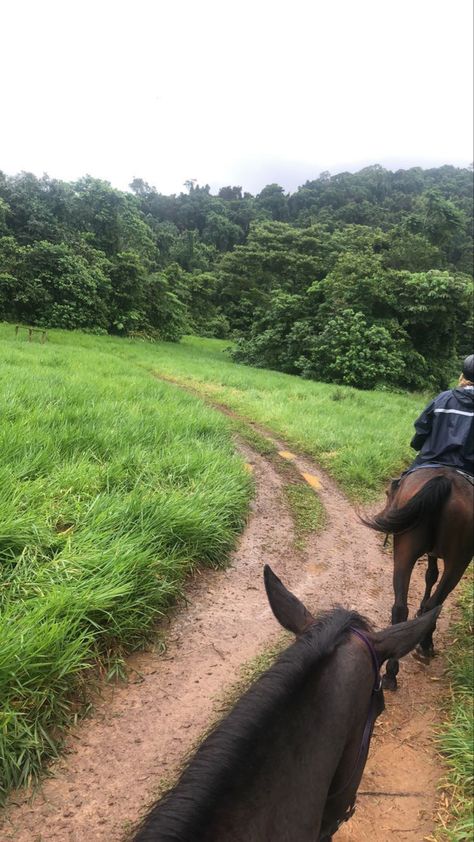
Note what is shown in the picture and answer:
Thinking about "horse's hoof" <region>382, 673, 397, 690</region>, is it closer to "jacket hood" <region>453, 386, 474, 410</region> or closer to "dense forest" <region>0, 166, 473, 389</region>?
"jacket hood" <region>453, 386, 474, 410</region>

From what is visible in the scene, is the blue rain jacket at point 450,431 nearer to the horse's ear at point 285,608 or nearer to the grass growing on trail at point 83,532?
the grass growing on trail at point 83,532

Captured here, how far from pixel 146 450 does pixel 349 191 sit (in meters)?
63.2

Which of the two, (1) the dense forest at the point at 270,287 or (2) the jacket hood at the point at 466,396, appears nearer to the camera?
(2) the jacket hood at the point at 466,396

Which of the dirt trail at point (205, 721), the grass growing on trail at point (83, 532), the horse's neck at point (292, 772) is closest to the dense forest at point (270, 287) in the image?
the grass growing on trail at point (83, 532)

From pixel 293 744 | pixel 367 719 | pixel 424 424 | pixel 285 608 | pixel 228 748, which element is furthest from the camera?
pixel 424 424

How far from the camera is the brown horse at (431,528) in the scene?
2.88m

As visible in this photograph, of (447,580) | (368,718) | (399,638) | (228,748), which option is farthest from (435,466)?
(228,748)

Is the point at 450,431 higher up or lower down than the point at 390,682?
higher up

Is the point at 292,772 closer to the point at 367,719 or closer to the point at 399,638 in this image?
the point at 367,719

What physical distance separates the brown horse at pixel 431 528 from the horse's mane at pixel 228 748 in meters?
1.71

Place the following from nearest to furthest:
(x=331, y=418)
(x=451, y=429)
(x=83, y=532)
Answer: (x=83, y=532)
(x=451, y=429)
(x=331, y=418)

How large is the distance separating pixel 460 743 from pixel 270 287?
964 inches

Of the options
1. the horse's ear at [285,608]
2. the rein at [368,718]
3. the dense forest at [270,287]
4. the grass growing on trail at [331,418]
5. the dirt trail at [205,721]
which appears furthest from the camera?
the dense forest at [270,287]

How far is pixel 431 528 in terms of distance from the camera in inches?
117
